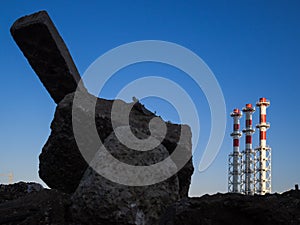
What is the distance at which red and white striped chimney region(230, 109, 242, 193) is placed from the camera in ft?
155

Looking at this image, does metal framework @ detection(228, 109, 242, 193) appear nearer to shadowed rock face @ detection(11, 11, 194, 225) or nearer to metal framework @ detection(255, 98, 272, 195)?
metal framework @ detection(255, 98, 272, 195)

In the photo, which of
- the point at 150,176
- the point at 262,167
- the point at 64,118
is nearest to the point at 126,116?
the point at 64,118

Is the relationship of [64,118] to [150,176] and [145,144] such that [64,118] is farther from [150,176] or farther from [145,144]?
[150,176]

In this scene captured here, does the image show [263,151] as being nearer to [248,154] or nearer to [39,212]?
[248,154]

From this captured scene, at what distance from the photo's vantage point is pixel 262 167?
45625 mm

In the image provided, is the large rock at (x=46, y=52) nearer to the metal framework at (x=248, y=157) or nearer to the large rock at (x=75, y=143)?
the large rock at (x=75, y=143)

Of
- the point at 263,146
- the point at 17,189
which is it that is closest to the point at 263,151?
the point at 263,146

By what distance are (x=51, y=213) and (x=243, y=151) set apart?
144 feet

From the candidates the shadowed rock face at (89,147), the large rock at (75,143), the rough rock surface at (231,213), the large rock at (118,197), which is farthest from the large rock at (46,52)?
the rough rock surface at (231,213)

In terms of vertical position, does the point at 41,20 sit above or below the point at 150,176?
above

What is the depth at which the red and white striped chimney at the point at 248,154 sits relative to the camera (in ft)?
150

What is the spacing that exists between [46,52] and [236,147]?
140ft

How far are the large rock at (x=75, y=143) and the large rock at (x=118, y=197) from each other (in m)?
0.82

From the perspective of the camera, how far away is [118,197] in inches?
176
